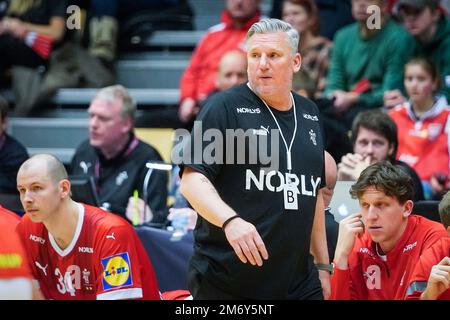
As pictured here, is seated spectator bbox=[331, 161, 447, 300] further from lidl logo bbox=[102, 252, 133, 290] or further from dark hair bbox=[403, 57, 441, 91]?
dark hair bbox=[403, 57, 441, 91]

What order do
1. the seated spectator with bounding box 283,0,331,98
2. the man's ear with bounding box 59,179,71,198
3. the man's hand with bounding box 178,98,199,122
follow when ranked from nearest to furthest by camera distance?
the man's ear with bounding box 59,179,71,198, the man's hand with bounding box 178,98,199,122, the seated spectator with bounding box 283,0,331,98

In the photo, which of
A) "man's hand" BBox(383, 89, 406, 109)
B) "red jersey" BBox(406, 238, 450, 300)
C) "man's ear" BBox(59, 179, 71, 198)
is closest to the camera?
"red jersey" BBox(406, 238, 450, 300)

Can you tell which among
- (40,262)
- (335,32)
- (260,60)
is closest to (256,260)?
(260,60)

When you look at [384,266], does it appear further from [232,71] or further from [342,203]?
[232,71]

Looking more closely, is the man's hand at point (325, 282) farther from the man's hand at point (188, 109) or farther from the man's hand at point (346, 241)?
the man's hand at point (188, 109)

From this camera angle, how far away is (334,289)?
17.2 ft

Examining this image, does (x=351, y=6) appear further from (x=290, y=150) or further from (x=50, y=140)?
(x=290, y=150)

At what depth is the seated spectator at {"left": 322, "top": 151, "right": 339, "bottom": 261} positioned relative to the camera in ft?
17.1

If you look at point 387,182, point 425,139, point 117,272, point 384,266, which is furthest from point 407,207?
point 425,139

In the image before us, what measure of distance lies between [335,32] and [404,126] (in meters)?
1.77

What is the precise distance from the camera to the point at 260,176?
4.68 m

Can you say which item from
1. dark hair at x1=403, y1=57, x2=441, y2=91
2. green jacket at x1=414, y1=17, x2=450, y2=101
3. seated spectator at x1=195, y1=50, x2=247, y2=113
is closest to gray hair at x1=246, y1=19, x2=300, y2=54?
seated spectator at x1=195, y1=50, x2=247, y2=113

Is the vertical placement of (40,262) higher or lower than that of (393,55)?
lower

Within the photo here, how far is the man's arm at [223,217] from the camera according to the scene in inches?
171
